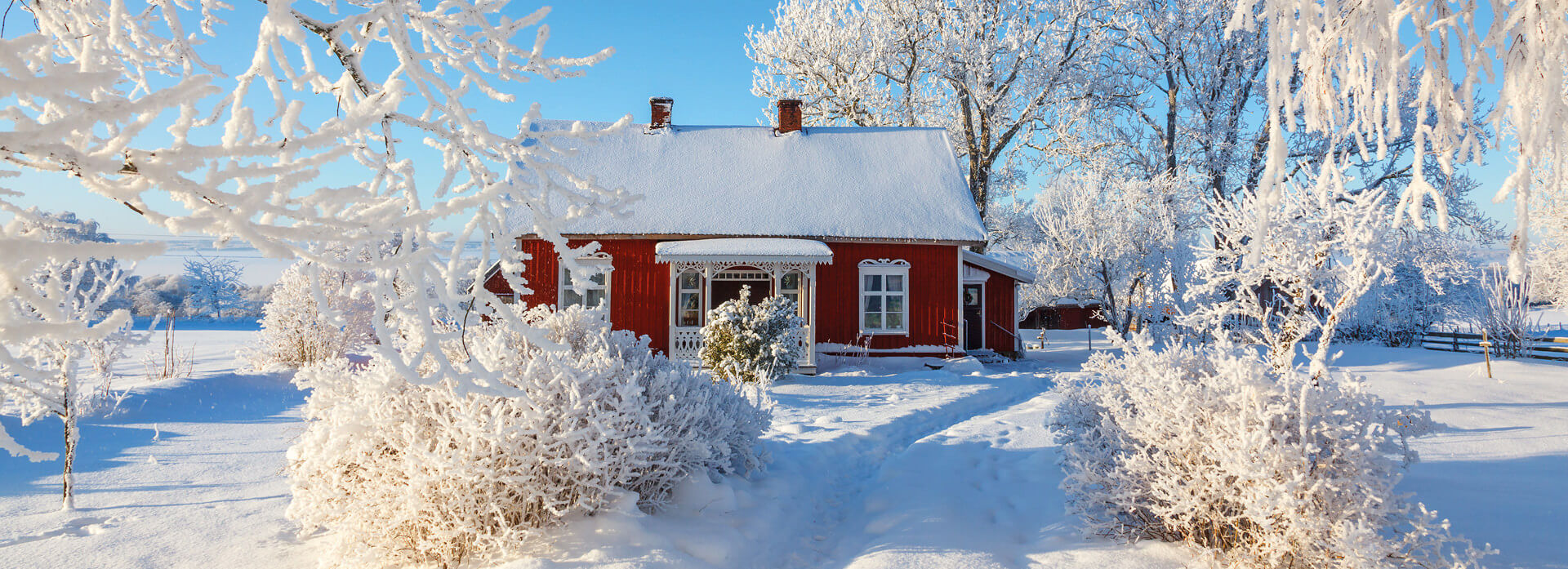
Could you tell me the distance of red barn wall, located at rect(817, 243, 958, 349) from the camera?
13789 mm

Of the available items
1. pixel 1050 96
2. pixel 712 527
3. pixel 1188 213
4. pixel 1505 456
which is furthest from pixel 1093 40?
pixel 712 527

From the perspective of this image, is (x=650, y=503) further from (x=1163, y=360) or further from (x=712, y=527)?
(x=1163, y=360)

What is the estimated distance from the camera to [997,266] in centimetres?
1569

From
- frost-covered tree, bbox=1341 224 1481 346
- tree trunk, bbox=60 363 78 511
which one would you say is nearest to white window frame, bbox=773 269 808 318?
tree trunk, bbox=60 363 78 511

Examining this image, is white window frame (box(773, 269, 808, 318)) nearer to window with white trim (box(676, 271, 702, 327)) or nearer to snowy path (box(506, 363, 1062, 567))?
window with white trim (box(676, 271, 702, 327))

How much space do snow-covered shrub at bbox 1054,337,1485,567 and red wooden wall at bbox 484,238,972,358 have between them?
9.86 m

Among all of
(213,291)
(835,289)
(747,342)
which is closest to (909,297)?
(835,289)

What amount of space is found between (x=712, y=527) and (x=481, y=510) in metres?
1.17

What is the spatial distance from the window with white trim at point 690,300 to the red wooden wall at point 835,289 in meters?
0.54

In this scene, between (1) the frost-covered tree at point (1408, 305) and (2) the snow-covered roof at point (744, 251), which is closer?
(2) the snow-covered roof at point (744, 251)

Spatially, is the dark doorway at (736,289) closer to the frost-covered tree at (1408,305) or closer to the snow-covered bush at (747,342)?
the snow-covered bush at (747,342)

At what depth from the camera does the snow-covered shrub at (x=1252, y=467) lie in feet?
9.78

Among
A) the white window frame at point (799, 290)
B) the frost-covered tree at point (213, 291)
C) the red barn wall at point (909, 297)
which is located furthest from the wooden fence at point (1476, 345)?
the frost-covered tree at point (213, 291)

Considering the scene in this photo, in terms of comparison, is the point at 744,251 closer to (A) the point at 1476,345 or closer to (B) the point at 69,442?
(B) the point at 69,442
